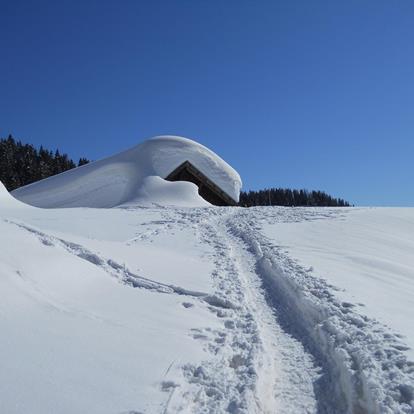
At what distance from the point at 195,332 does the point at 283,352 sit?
113cm

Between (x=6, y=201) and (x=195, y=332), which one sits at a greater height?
(x=6, y=201)

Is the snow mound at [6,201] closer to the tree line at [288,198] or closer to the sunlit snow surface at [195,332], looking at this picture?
the sunlit snow surface at [195,332]

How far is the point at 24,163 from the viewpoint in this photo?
63.7m

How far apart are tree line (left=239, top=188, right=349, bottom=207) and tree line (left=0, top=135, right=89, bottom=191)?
126ft

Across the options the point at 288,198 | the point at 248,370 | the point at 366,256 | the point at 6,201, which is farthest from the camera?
the point at 288,198

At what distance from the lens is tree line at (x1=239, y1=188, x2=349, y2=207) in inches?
3522

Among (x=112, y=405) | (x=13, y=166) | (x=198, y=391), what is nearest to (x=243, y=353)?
(x=198, y=391)

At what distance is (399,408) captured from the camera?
3.33 meters

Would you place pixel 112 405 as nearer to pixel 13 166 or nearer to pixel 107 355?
pixel 107 355

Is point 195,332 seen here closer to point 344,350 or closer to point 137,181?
point 344,350

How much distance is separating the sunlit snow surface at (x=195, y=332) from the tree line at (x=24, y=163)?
57310 millimetres

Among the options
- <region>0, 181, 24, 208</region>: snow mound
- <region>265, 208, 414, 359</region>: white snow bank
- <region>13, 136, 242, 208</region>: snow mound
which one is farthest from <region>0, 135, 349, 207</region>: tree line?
<region>265, 208, 414, 359</region>: white snow bank

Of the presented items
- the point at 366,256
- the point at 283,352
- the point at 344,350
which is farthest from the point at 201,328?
the point at 366,256

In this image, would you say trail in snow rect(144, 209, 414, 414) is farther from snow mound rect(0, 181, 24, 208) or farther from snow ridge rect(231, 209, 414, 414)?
snow mound rect(0, 181, 24, 208)
